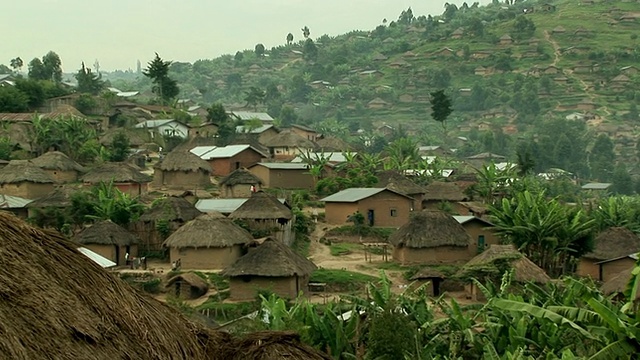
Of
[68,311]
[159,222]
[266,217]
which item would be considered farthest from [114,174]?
[68,311]

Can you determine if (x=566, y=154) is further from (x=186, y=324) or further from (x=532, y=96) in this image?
(x=186, y=324)

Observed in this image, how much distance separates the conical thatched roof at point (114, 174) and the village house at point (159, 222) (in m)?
5.22

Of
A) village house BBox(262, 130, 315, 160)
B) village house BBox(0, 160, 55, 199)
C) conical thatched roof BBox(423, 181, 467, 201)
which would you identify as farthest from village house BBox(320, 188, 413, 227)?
village house BBox(262, 130, 315, 160)

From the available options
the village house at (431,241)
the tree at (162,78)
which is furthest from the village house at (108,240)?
the tree at (162,78)

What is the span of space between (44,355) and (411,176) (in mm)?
38022

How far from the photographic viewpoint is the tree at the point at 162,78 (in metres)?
57.9

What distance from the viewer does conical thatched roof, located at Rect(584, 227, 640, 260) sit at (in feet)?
103

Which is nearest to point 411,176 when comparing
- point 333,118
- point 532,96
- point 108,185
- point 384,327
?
point 108,185

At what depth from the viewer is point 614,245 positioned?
3181cm

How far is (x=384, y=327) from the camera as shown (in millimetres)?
16797

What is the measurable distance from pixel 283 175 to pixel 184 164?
4.15 meters

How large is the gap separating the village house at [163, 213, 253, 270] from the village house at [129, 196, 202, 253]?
5.66ft

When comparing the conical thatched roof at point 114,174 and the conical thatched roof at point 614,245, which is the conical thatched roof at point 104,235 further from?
the conical thatched roof at point 614,245

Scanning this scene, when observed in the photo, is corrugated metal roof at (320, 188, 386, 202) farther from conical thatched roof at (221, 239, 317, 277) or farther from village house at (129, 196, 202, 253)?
conical thatched roof at (221, 239, 317, 277)
